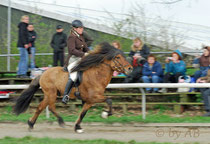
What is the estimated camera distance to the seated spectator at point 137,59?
10148 mm

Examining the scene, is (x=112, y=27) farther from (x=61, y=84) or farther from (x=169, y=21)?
(x=61, y=84)

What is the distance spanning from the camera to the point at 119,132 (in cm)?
798

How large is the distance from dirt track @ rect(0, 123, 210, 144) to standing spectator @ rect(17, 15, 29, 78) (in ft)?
8.33

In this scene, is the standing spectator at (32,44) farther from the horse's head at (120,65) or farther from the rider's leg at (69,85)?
the horse's head at (120,65)

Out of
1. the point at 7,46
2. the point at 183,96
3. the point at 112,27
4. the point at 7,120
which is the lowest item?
the point at 7,120

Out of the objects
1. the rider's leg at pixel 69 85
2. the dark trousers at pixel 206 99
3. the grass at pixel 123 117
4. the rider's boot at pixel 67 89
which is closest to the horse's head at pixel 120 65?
the rider's leg at pixel 69 85

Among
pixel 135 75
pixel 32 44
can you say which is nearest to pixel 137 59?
pixel 135 75

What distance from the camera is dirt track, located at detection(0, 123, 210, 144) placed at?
24.0ft

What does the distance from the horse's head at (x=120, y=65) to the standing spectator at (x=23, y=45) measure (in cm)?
392

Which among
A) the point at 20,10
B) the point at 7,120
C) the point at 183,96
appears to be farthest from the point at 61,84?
the point at 20,10

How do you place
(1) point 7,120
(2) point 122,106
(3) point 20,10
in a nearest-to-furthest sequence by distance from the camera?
(1) point 7,120 → (2) point 122,106 → (3) point 20,10

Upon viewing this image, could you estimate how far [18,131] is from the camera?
835 cm

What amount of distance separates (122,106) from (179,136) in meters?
2.97

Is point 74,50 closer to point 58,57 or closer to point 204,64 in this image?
point 58,57
